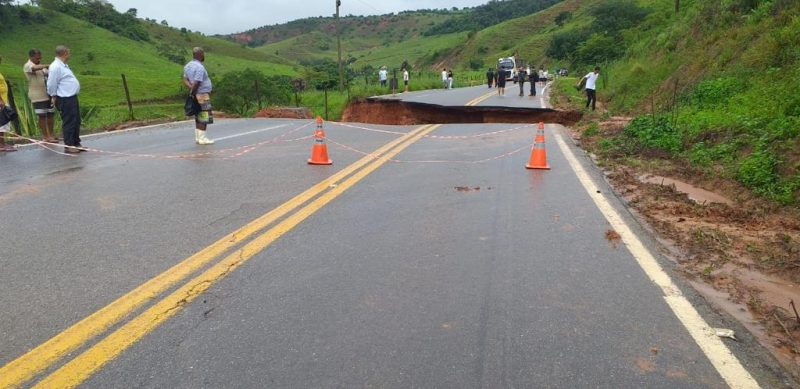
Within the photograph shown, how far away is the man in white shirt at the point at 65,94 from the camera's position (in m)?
9.84

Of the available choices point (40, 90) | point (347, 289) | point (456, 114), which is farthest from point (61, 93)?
point (456, 114)

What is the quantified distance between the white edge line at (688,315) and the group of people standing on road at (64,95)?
7.74 meters

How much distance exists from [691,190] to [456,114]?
1329cm

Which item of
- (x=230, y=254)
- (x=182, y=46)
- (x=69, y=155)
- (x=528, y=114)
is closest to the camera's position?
(x=230, y=254)

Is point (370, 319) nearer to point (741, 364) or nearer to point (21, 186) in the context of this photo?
point (741, 364)

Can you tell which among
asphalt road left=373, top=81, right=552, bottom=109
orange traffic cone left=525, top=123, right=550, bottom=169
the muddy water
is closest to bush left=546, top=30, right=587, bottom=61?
asphalt road left=373, top=81, right=552, bottom=109

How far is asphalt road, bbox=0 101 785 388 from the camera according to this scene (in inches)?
114

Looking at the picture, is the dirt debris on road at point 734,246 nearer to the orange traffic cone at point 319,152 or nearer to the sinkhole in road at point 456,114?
the orange traffic cone at point 319,152

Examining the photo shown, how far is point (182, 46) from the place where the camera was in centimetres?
11125

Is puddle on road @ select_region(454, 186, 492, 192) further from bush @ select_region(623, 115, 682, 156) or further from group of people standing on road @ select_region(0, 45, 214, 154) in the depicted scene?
group of people standing on road @ select_region(0, 45, 214, 154)

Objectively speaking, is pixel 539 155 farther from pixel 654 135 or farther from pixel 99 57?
pixel 99 57

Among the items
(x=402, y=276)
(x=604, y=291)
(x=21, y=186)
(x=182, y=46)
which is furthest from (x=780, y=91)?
(x=182, y=46)

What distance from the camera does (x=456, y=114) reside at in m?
20.4

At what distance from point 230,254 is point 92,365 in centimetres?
170
